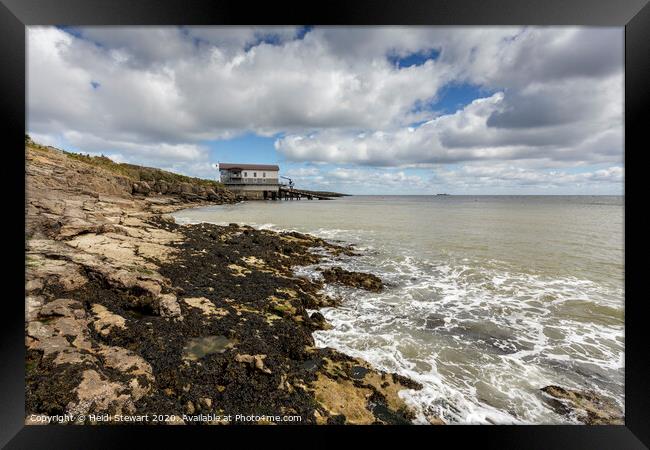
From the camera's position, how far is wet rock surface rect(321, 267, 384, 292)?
8.43 m

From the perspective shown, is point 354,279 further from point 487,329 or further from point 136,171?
point 136,171

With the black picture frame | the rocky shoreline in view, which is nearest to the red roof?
the rocky shoreline

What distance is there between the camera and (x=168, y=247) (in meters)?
9.48

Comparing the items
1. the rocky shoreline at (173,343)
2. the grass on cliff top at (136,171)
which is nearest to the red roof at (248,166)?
the grass on cliff top at (136,171)

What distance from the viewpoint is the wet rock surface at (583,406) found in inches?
152

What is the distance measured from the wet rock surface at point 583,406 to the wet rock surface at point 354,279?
462cm
